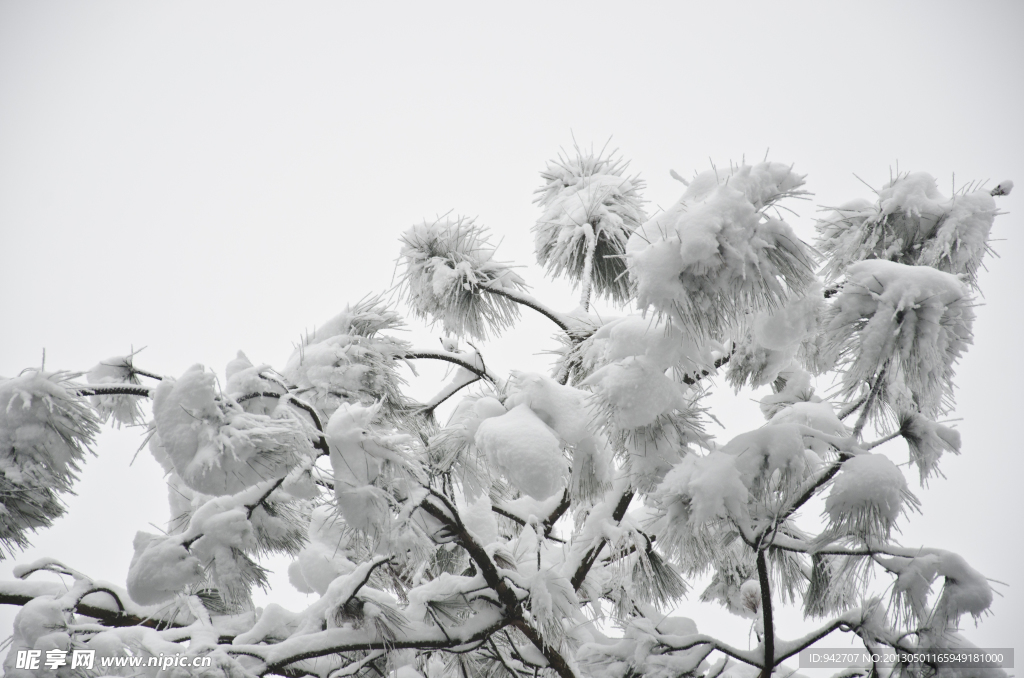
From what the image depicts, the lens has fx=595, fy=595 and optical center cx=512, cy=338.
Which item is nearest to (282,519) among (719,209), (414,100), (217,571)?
(217,571)

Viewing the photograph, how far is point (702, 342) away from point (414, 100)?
8277 inches

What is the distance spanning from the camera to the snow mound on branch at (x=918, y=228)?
141cm

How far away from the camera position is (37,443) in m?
1.27

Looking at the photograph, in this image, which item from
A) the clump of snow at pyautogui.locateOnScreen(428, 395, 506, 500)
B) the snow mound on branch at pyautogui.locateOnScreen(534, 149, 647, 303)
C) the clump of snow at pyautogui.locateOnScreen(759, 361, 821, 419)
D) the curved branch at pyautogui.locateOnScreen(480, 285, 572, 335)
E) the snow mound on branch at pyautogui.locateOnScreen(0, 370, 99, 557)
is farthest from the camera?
the snow mound on branch at pyautogui.locateOnScreen(534, 149, 647, 303)

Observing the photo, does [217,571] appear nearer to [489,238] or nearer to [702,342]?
[702,342]

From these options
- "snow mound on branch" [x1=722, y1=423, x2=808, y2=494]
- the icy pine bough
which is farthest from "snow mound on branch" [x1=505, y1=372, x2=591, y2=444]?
"snow mound on branch" [x1=722, y1=423, x2=808, y2=494]

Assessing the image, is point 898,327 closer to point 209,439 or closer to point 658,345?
point 658,345

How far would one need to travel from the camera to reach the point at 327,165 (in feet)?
478

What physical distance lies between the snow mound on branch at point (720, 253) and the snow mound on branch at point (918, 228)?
1.47ft

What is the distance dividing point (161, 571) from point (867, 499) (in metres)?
1.43

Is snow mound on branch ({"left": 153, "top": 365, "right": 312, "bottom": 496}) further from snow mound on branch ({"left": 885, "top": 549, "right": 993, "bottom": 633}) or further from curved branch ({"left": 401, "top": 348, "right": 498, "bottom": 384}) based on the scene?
snow mound on branch ({"left": 885, "top": 549, "right": 993, "bottom": 633})

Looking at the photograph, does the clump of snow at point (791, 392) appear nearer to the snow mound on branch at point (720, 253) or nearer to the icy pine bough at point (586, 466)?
the icy pine bough at point (586, 466)

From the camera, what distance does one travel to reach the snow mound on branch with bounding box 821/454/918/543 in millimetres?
1159

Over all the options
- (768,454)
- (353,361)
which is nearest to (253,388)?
(353,361)
